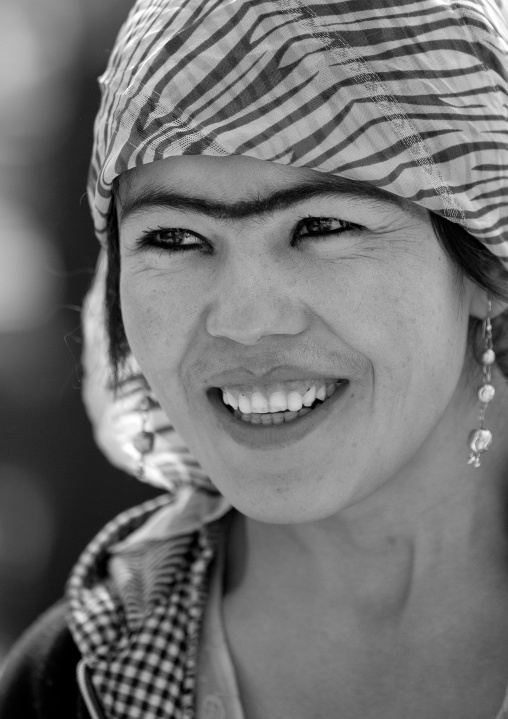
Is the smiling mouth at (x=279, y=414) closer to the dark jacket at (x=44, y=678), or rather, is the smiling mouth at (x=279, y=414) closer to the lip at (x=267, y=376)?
the lip at (x=267, y=376)

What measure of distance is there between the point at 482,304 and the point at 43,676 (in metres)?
1.19

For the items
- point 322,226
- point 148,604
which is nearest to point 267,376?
point 322,226

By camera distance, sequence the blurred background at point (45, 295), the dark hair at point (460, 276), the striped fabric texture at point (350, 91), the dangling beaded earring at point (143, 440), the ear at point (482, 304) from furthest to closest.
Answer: the blurred background at point (45, 295)
the dangling beaded earring at point (143, 440)
the ear at point (482, 304)
the dark hair at point (460, 276)
the striped fabric texture at point (350, 91)

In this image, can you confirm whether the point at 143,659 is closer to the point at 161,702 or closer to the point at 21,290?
the point at 161,702

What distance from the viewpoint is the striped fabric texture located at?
1.60 meters

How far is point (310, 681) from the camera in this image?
1964 millimetres

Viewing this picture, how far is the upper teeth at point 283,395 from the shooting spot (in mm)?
1785

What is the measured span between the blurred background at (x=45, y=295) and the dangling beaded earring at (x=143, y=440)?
2.71 metres

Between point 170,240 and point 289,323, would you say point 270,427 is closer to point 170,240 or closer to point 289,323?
point 289,323

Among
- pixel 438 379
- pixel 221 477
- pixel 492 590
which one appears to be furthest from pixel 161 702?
pixel 438 379

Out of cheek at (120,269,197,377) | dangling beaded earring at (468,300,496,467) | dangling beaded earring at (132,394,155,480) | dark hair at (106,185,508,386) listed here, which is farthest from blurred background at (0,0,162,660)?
dangling beaded earring at (468,300,496,467)

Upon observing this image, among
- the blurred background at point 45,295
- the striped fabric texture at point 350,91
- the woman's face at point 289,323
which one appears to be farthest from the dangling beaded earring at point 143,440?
the blurred background at point 45,295

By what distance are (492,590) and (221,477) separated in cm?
57

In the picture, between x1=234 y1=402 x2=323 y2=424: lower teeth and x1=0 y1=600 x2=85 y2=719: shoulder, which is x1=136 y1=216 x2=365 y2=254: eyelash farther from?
x1=0 y1=600 x2=85 y2=719: shoulder
